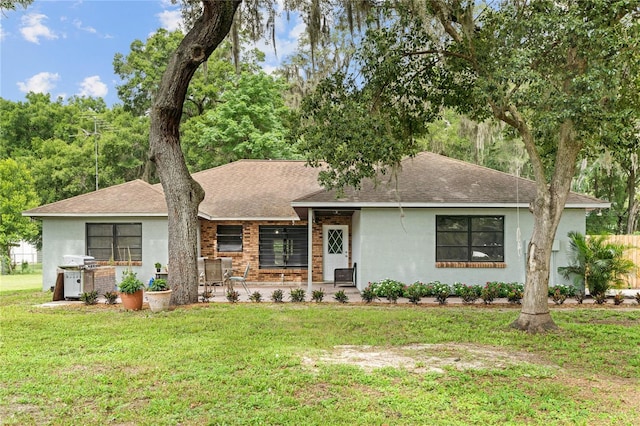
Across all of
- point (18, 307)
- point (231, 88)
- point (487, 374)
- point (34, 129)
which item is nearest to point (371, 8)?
point (487, 374)

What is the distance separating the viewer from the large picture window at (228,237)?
1579 cm

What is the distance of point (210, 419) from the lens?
4152 mm

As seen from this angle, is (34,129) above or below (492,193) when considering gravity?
above

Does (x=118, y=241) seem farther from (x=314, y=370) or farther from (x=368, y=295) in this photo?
(x=314, y=370)

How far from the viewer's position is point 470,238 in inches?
507

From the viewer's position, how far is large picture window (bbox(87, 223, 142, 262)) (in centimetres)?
1413

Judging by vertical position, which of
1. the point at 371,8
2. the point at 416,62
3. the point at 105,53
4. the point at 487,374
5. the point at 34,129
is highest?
the point at 105,53

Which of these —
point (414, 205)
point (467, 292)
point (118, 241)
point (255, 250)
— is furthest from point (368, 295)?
point (118, 241)

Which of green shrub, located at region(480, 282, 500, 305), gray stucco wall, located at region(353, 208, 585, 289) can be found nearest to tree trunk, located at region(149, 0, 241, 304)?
gray stucco wall, located at region(353, 208, 585, 289)

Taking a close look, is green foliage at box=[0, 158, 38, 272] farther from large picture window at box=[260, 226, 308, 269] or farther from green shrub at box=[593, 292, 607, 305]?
green shrub at box=[593, 292, 607, 305]

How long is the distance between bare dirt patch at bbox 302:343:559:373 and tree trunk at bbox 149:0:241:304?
507 centimetres

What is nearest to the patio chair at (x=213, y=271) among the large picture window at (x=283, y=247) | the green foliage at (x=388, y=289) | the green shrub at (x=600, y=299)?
the large picture window at (x=283, y=247)

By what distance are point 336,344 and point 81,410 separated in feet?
11.8

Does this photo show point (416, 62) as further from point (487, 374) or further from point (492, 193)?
point (487, 374)
